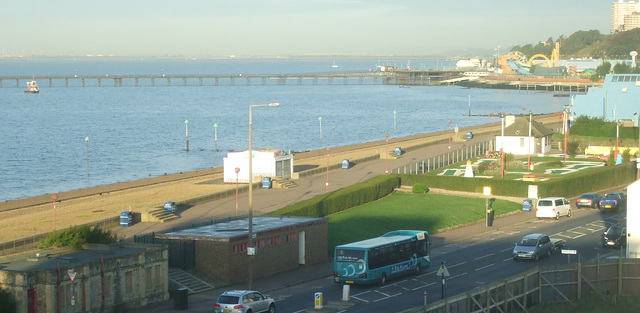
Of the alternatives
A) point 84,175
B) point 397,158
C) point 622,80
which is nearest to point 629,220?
point 397,158

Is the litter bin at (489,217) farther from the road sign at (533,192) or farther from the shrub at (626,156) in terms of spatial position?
the shrub at (626,156)

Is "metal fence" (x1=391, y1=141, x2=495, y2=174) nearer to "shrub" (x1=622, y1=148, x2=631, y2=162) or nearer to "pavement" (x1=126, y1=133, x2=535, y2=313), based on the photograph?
"pavement" (x1=126, y1=133, x2=535, y2=313)

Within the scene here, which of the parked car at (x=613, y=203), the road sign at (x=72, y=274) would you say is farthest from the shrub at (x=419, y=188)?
the road sign at (x=72, y=274)

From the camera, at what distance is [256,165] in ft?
225

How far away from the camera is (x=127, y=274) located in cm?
3388

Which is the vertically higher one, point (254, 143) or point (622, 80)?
point (622, 80)

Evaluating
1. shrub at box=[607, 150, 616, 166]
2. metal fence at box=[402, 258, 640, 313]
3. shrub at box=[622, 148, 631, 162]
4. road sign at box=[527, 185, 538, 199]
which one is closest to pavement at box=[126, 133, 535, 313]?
road sign at box=[527, 185, 538, 199]

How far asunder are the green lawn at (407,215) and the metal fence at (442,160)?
10.6 m

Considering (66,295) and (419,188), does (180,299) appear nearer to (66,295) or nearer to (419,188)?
(66,295)

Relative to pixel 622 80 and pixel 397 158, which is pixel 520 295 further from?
pixel 622 80

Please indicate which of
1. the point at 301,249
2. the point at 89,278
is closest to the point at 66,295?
the point at 89,278

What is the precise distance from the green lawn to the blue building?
5361 cm

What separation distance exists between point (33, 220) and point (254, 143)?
8307cm

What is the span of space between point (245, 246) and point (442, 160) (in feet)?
150
